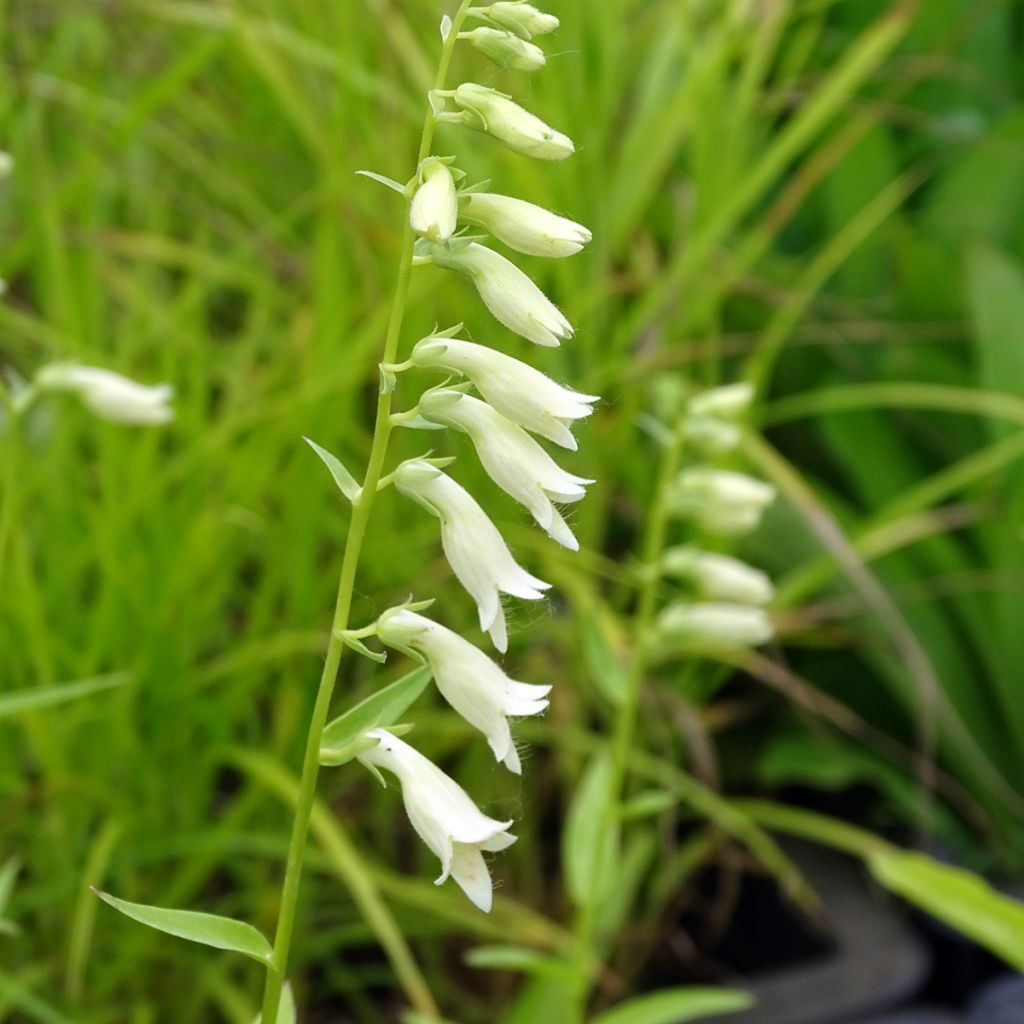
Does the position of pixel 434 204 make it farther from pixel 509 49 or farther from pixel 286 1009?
pixel 286 1009

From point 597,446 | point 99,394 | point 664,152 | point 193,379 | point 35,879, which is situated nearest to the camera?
point 99,394

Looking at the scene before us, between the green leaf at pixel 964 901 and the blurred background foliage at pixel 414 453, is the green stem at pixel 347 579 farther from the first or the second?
the green leaf at pixel 964 901

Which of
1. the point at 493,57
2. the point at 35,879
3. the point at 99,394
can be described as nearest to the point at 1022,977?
the point at 35,879

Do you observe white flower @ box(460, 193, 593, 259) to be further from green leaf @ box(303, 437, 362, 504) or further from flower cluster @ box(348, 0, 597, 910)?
green leaf @ box(303, 437, 362, 504)

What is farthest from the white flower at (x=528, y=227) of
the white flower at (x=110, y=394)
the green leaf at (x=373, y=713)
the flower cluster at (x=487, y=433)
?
the white flower at (x=110, y=394)

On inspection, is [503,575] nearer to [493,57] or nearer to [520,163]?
[493,57]

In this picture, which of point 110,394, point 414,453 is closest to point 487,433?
point 110,394
